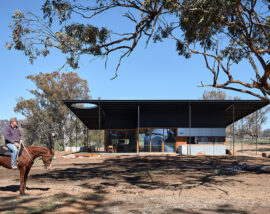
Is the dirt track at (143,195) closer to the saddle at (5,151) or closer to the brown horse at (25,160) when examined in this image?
the brown horse at (25,160)

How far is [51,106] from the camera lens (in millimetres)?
37094

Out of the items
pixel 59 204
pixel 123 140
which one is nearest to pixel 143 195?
pixel 59 204

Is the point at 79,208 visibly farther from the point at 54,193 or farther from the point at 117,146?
the point at 117,146

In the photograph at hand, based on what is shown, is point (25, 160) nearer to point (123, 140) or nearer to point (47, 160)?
point (47, 160)

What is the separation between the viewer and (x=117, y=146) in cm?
2723

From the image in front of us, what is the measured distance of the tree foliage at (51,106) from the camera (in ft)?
122

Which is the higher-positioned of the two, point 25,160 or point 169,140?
point 25,160

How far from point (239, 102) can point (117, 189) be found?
1778 centimetres

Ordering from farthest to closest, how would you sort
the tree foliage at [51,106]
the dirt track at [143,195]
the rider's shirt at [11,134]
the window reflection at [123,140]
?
1. the tree foliage at [51,106]
2. the window reflection at [123,140]
3. the rider's shirt at [11,134]
4. the dirt track at [143,195]

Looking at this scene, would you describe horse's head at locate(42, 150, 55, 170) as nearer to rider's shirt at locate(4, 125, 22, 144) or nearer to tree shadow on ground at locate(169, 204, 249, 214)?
rider's shirt at locate(4, 125, 22, 144)

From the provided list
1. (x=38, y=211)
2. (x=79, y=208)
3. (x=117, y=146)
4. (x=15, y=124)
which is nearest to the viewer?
(x=38, y=211)

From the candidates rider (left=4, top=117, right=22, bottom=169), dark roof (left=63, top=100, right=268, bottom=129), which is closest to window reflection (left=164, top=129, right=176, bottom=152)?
dark roof (left=63, top=100, right=268, bottom=129)

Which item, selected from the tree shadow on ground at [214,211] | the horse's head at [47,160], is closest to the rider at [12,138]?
the horse's head at [47,160]

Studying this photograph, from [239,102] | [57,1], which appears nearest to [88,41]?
[57,1]
